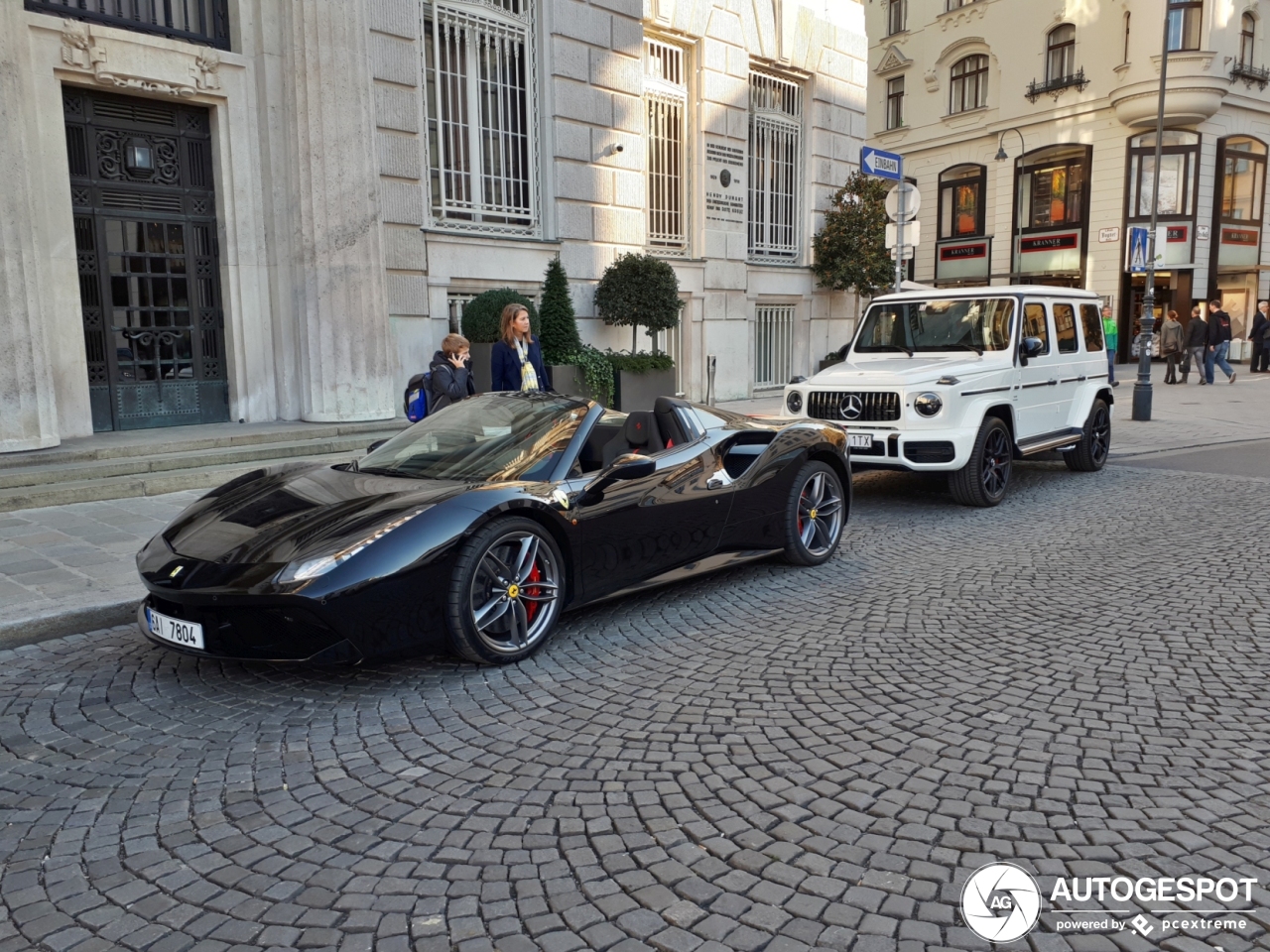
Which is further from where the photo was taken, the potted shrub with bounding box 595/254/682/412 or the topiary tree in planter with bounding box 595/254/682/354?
the topiary tree in planter with bounding box 595/254/682/354

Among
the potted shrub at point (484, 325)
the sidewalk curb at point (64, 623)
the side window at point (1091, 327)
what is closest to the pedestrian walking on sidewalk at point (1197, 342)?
the side window at point (1091, 327)

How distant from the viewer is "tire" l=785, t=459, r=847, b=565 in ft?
20.2

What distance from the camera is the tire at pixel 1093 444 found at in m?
10.3

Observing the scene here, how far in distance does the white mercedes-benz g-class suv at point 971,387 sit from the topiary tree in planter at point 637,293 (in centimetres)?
461

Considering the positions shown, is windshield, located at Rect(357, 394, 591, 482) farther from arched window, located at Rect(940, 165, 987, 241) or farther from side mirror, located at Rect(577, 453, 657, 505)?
arched window, located at Rect(940, 165, 987, 241)

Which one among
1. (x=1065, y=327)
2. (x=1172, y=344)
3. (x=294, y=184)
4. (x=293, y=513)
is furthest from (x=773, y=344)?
(x=293, y=513)

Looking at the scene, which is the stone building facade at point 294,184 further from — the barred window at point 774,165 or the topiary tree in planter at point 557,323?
the barred window at point 774,165

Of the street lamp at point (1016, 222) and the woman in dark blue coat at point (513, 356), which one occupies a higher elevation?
the street lamp at point (1016, 222)

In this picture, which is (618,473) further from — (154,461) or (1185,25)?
(1185,25)

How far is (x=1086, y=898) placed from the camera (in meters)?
2.56

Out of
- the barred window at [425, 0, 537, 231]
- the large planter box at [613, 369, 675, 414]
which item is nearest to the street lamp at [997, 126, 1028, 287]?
the large planter box at [613, 369, 675, 414]

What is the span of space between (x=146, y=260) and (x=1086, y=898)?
424 inches

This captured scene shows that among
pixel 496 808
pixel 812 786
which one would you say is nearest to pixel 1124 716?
pixel 812 786

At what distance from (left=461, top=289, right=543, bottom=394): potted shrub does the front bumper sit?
811 centimetres
